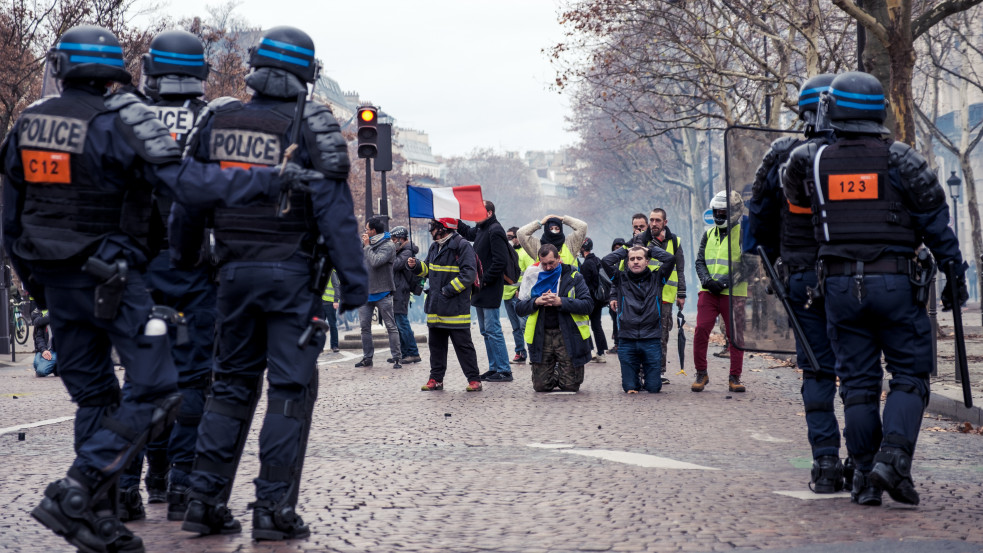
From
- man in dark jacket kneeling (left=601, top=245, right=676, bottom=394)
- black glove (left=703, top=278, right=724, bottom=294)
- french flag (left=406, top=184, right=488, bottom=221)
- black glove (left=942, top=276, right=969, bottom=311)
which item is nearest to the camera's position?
black glove (left=942, top=276, right=969, bottom=311)

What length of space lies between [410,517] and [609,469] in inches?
69.2

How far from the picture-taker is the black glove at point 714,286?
1166 centimetres

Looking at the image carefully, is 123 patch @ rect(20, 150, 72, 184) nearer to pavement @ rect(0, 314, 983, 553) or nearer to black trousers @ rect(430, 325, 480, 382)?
pavement @ rect(0, 314, 983, 553)

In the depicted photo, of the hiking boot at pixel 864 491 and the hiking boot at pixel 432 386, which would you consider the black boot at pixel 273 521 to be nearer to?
the hiking boot at pixel 864 491

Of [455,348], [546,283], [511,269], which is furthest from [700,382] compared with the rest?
[511,269]

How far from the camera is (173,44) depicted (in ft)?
18.5

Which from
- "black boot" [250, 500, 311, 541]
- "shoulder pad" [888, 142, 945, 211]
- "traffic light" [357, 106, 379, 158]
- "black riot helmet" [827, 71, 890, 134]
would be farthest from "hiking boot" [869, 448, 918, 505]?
"traffic light" [357, 106, 379, 158]

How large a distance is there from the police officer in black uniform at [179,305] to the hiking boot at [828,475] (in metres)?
2.84

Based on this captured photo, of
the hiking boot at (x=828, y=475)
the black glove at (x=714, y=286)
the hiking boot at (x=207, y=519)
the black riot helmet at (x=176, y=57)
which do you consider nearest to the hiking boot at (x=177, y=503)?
the hiking boot at (x=207, y=519)

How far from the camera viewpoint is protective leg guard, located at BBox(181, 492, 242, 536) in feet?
15.5

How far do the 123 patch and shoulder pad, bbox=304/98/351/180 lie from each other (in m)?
0.89

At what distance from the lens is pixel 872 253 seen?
18.8 ft

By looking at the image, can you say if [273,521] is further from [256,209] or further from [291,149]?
[291,149]

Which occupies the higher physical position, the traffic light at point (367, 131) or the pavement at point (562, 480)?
the traffic light at point (367, 131)
